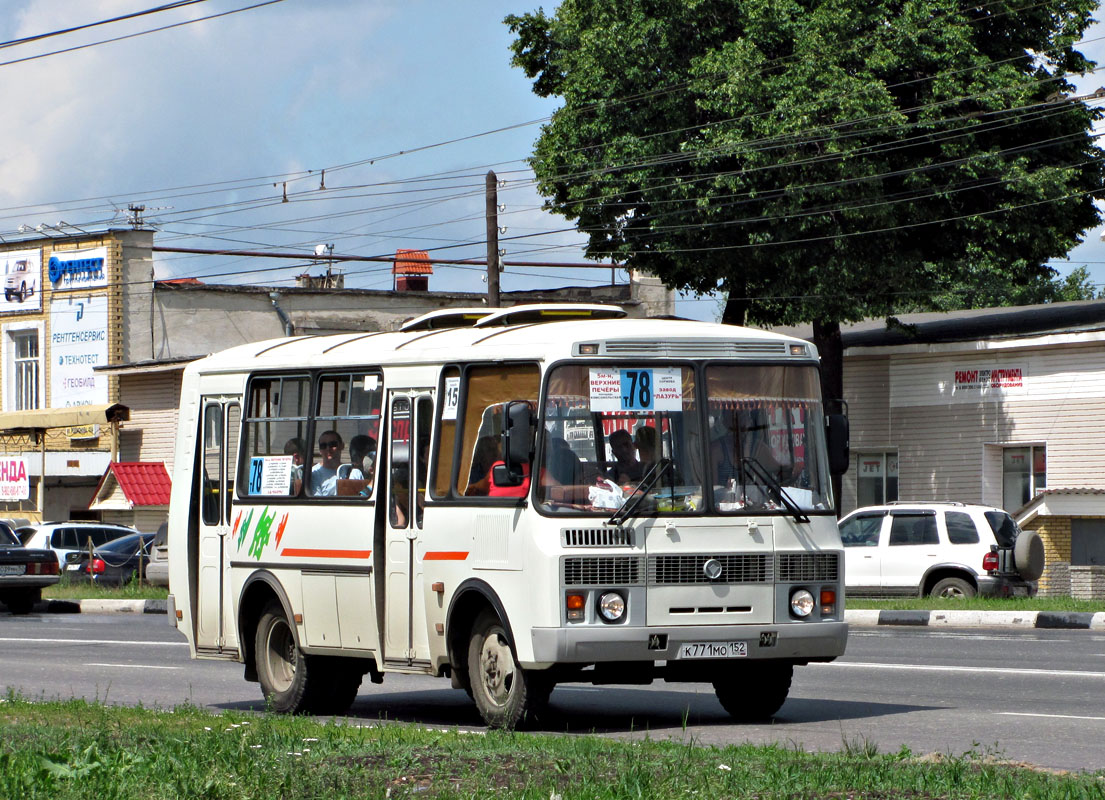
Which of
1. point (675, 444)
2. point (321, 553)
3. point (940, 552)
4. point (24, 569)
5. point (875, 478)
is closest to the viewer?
point (675, 444)

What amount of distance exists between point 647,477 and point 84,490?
41.0 metres

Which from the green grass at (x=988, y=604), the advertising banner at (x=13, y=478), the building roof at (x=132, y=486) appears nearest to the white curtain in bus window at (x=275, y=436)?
the green grass at (x=988, y=604)

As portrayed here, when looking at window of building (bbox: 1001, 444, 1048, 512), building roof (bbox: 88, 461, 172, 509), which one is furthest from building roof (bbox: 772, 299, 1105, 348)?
building roof (bbox: 88, 461, 172, 509)

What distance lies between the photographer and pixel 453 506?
1128 cm

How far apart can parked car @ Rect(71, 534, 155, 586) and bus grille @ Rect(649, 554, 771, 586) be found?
1005 inches

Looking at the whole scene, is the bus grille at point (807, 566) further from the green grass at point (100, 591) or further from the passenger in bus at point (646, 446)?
the green grass at point (100, 591)

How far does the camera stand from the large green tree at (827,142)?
3172 cm

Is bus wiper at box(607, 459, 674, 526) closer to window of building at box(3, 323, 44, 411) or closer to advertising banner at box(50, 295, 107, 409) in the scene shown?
advertising banner at box(50, 295, 107, 409)

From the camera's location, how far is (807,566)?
11148mm

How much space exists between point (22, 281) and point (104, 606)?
22.1 m

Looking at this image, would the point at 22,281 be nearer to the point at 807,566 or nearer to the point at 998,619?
the point at 998,619

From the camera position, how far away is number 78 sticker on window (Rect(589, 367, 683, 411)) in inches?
426

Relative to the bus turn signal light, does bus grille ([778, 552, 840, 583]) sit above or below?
above

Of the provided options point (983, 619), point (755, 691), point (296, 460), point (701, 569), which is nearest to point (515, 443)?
point (701, 569)
